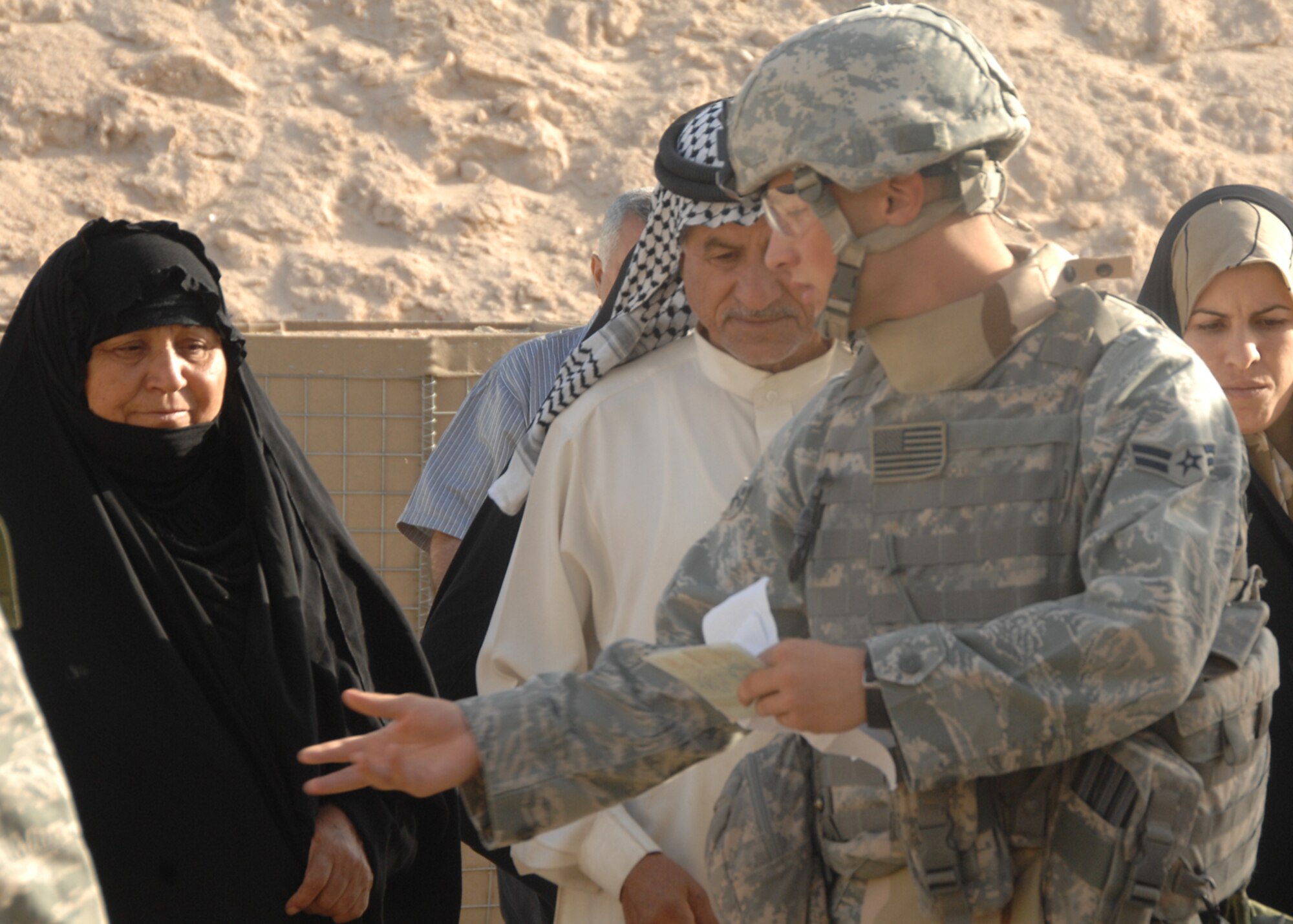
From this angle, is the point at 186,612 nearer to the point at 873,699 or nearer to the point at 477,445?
the point at 477,445

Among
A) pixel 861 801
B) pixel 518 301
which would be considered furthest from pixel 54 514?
pixel 518 301

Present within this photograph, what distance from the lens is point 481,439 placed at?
15.2 feet

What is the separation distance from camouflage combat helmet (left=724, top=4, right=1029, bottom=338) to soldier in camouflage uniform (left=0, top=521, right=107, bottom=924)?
3.64ft

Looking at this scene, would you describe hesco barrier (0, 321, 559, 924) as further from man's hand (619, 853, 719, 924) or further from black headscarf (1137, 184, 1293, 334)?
man's hand (619, 853, 719, 924)

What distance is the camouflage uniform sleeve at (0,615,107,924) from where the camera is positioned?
146 centimetres

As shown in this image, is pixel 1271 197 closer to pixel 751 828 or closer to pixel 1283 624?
pixel 1283 624

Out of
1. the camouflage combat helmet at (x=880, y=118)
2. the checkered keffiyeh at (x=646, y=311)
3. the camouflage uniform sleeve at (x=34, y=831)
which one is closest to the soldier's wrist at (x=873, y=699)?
the camouflage combat helmet at (x=880, y=118)

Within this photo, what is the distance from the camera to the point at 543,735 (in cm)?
201

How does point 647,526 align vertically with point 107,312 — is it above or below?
below

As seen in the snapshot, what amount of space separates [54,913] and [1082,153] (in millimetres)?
13410

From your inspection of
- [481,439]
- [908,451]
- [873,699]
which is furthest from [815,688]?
[481,439]

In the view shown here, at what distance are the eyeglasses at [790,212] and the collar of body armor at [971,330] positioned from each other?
0.17 m

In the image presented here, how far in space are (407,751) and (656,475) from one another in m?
1.15

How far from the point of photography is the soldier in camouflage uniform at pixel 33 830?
4.78 feet
